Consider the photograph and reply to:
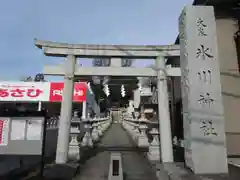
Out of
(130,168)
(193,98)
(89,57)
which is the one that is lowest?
(130,168)

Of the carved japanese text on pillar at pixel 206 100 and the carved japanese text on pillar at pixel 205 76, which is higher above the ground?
the carved japanese text on pillar at pixel 205 76

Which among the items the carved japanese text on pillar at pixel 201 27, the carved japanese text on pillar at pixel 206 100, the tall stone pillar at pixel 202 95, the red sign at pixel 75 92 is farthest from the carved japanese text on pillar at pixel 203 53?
the red sign at pixel 75 92

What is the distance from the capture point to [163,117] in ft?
24.2

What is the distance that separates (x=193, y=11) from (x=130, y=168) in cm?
539

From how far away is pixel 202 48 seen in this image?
4.62m

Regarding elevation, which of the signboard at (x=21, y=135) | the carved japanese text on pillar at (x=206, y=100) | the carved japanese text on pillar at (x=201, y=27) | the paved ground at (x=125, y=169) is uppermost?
the carved japanese text on pillar at (x=201, y=27)

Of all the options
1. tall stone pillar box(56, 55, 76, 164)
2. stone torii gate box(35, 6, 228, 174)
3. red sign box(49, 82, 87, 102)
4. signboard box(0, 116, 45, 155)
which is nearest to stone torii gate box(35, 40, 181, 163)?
tall stone pillar box(56, 55, 76, 164)

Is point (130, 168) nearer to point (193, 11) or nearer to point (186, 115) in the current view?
point (186, 115)

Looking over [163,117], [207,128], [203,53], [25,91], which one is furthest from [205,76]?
[25,91]

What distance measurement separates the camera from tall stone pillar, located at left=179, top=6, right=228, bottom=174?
4.16 metres

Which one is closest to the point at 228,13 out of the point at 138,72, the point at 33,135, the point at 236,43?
the point at 236,43

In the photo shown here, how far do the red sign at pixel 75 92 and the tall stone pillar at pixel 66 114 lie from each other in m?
13.1

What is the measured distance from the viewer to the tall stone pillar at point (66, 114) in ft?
22.8

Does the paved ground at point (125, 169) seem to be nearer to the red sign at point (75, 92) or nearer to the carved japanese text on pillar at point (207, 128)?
the carved japanese text on pillar at point (207, 128)
